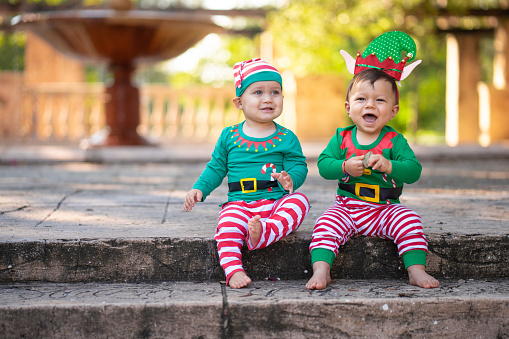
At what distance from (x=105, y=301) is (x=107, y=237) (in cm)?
33

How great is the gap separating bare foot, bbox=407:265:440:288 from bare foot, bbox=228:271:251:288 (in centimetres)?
64

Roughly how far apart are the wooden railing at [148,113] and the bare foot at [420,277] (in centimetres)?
780

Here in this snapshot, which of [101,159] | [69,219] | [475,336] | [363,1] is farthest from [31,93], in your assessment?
[475,336]

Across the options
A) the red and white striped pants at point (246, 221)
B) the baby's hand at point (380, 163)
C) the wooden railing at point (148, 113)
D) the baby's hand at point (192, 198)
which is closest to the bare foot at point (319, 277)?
the red and white striped pants at point (246, 221)

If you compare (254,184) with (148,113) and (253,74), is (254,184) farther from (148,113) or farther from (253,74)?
(148,113)

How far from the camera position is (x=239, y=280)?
213 cm

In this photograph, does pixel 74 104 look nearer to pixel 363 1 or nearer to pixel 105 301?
pixel 363 1

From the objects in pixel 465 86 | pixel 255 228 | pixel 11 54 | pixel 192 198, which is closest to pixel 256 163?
pixel 192 198

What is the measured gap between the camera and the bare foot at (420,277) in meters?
2.14

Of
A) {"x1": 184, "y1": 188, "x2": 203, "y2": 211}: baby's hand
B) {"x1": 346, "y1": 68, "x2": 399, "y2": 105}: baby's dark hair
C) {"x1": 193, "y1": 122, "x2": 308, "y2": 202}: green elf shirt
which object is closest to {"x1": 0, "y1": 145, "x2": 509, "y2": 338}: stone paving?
{"x1": 184, "y1": 188, "x2": 203, "y2": 211}: baby's hand

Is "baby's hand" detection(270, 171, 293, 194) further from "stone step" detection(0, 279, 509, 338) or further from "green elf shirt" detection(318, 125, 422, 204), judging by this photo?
"stone step" detection(0, 279, 509, 338)

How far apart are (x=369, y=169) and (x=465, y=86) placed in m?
11.0

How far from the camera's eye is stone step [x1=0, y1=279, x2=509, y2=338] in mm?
1924

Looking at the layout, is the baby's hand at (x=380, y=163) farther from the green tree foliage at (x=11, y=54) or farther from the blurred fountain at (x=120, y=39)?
the green tree foliage at (x=11, y=54)
